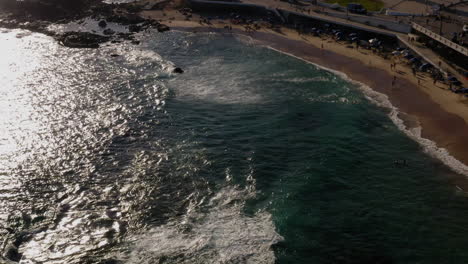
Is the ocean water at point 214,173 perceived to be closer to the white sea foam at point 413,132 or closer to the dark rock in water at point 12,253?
the dark rock in water at point 12,253

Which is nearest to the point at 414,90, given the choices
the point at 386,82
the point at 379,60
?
the point at 386,82

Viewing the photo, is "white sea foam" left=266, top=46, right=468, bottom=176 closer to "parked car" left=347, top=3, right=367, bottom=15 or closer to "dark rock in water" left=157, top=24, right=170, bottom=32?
"parked car" left=347, top=3, right=367, bottom=15

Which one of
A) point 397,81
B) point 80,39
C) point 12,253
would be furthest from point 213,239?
point 80,39

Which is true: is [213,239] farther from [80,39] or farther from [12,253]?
[80,39]

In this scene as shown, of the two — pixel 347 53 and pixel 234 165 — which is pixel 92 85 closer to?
pixel 234 165

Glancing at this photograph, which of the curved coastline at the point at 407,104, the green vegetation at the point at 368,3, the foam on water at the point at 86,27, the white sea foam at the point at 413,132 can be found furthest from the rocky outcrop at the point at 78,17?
the white sea foam at the point at 413,132

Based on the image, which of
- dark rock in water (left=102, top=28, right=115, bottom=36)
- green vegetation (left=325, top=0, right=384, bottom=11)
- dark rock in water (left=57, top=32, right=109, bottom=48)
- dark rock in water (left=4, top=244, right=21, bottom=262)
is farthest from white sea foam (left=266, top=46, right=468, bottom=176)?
dark rock in water (left=102, top=28, right=115, bottom=36)
